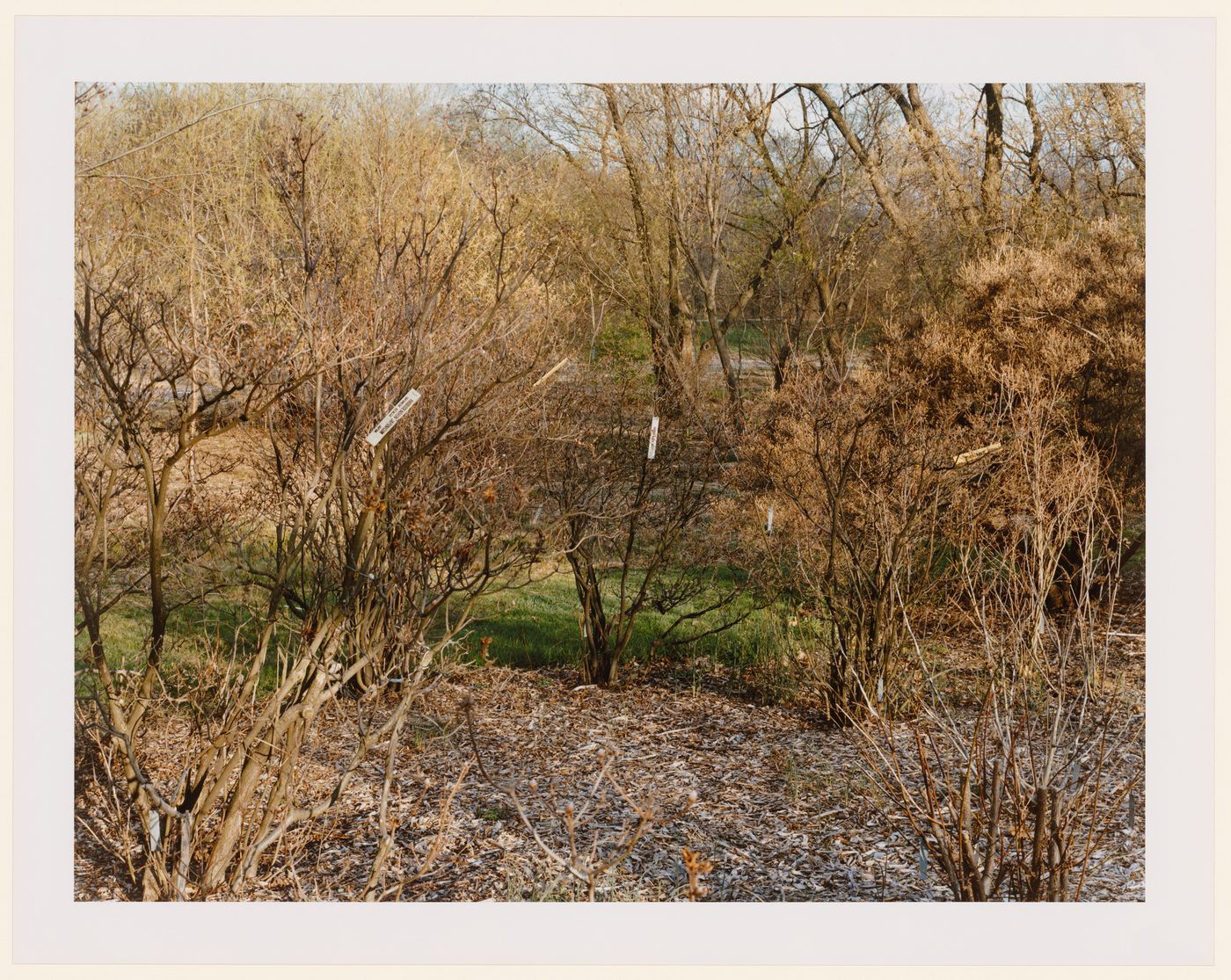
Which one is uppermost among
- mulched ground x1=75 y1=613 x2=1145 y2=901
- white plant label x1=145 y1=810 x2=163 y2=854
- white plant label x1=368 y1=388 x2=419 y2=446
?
white plant label x1=368 y1=388 x2=419 y2=446

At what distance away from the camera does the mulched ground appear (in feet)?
12.4

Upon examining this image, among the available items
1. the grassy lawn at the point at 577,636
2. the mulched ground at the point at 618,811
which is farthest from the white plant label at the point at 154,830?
the grassy lawn at the point at 577,636

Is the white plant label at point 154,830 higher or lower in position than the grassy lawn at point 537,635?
higher

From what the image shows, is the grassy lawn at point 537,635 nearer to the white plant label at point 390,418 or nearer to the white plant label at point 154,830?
the white plant label at point 154,830

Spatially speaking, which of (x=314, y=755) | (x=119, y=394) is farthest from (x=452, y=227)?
(x=119, y=394)

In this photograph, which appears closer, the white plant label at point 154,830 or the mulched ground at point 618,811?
the white plant label at point 154,830

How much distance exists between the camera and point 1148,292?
3770mm

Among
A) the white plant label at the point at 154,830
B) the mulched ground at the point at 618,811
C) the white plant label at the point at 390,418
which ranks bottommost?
the mulched ground at the point at 618,811

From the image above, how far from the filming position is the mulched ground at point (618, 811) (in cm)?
377

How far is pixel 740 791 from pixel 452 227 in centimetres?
742

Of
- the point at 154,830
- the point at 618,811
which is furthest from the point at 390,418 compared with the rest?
the point at 618,811

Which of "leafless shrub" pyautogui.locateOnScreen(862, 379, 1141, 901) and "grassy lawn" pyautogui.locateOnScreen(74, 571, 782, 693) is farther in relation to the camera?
"grassy lawn" pyautogui.locateOnScreen(74, 571, 782, 693)

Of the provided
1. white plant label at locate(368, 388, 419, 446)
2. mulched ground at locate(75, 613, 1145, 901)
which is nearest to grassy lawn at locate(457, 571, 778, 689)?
mulched ground at locate(75, 613, 1145, 901)

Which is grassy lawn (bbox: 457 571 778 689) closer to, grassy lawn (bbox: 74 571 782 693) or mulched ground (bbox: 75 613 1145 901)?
grassy lawn (bbox: 74 571 782 693)
